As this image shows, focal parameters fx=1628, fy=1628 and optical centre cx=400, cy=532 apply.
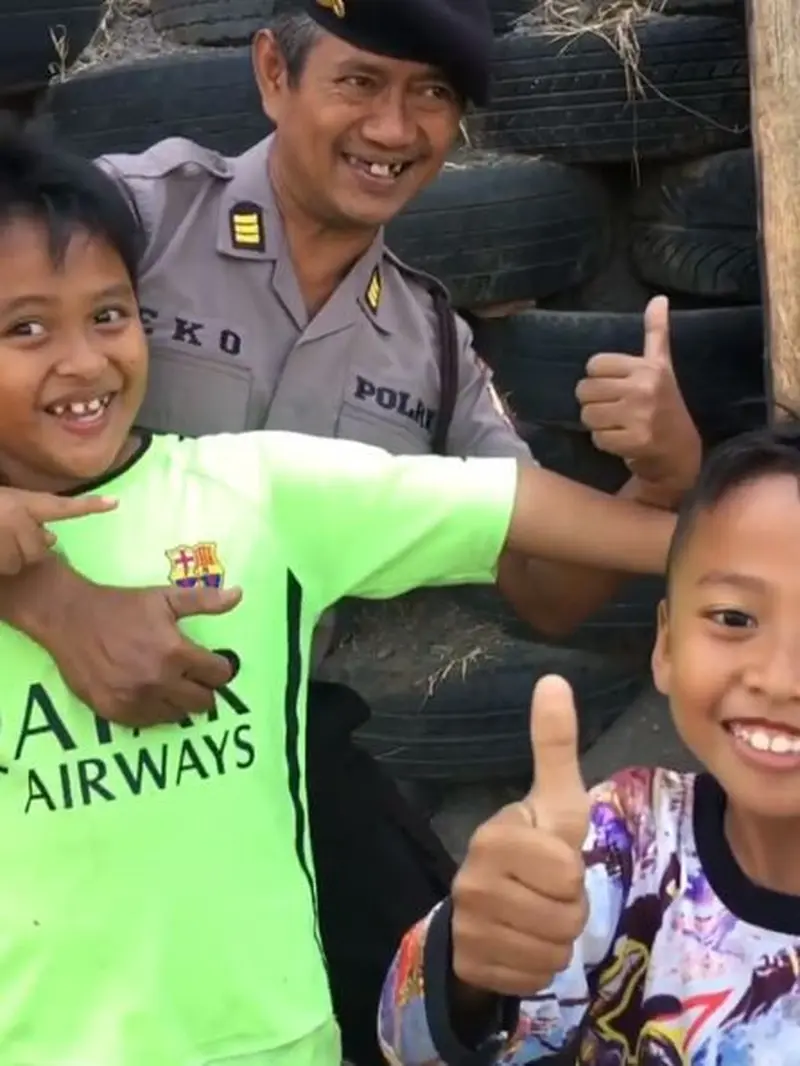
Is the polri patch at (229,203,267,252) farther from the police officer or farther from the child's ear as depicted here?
the child's ear

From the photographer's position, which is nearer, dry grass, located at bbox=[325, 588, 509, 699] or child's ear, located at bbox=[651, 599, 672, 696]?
child's ear, located at bbox=[651, 599, 672, 696]

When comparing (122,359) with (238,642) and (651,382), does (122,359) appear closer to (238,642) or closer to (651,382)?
(238,642)

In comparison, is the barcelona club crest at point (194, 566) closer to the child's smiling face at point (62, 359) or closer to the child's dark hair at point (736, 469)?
the child's smiling face at point (62, 359)

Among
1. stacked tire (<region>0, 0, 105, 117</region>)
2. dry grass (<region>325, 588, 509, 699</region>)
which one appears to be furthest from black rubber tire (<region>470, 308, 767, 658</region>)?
stacked tire (<region>0, 0, 105, 117</region>)

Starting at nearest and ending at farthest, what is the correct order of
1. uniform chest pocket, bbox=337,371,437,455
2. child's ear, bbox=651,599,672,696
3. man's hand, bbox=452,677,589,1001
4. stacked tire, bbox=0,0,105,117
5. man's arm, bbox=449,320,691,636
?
man's hand, bbox=452,677,589,1001 → child's ear, bbox=651,599,672,696 → man's arm, bbox=449,320,691,636 → uniform chest pocket, bbox=337,371,437,455 → stacked tire, bbox=0,0,105,117

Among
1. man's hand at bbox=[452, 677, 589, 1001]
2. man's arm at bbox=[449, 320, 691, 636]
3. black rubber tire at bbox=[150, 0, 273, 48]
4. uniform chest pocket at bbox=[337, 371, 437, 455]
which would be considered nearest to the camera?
man's hand at bbox=[452, 677, 589, 1001]

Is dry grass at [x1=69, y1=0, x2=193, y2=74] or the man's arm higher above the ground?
dry grass at [x1=69, y1=0, x2=193, y2=74]

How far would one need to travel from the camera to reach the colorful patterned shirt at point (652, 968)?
1305 mm

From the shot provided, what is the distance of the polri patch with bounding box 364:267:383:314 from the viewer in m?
1.94

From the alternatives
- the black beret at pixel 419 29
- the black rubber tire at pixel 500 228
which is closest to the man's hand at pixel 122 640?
the black beret at pixel 419 29

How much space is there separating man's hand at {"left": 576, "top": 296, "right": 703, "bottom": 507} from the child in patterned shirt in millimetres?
117

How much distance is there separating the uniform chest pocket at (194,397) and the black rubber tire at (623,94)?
2.72ft

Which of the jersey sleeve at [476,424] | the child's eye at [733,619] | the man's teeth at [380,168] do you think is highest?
the man's teeth at [380,168]

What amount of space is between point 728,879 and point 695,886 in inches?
1.1
